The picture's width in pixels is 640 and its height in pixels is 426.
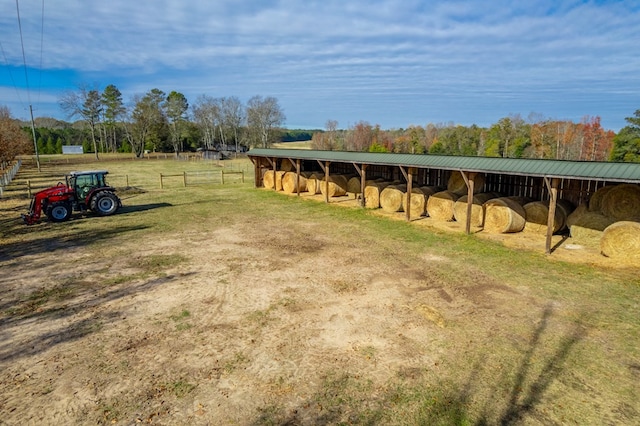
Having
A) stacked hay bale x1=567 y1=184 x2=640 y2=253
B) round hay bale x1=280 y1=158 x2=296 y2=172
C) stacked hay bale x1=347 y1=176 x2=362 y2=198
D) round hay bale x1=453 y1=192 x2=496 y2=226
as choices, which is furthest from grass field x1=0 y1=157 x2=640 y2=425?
round hay bale x1=280 y1=158 x2=296 y2=172

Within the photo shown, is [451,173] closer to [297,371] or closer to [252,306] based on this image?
[252,306]

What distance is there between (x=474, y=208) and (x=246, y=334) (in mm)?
10763

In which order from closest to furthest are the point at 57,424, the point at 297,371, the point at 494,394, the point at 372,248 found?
the point at 57,424 < the point at 494,394 < the point at 297,371 < the point at 372,248

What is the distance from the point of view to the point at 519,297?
8117mm

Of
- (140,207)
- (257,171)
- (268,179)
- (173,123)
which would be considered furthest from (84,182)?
(173,123)

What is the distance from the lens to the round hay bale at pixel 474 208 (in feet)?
46.9

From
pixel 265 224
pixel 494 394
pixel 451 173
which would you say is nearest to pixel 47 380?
pixel 494 394

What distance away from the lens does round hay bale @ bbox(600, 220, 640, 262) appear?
9969mm

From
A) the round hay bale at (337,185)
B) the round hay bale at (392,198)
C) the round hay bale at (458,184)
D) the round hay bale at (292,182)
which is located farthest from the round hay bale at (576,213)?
the round hay bale at (292,182)

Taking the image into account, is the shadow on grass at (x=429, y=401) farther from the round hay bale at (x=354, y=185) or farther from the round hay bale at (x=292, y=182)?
the round hay bale at (x=292, y=182)

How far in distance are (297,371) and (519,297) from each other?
531 cm

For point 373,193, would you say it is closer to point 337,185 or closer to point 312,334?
point 337,185

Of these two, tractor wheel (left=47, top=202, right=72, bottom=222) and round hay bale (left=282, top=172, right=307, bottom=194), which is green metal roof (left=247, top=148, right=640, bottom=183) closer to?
round hay bale (left=282, top=172, right=307, bottom=194)

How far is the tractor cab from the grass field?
3.87 metres
